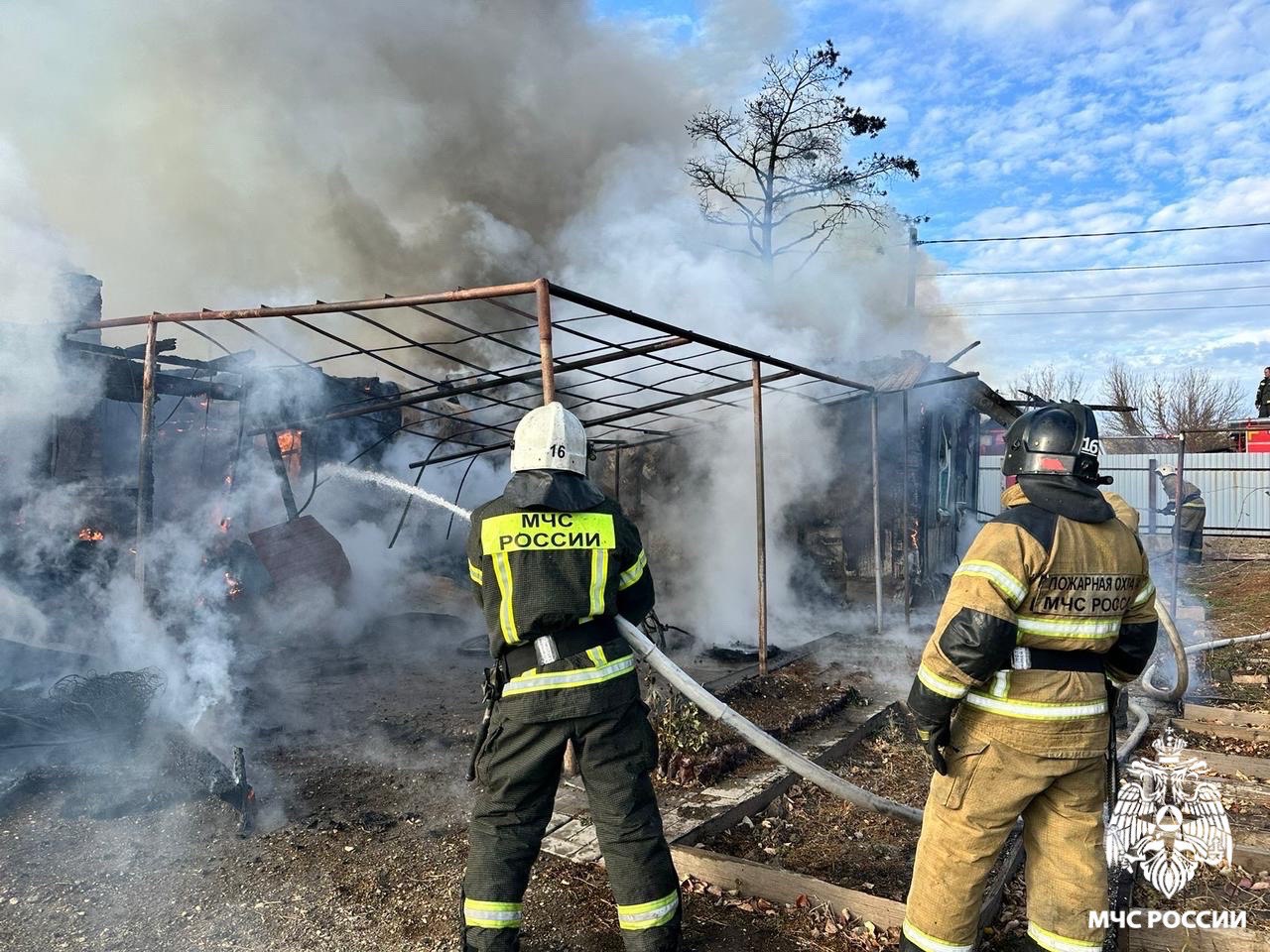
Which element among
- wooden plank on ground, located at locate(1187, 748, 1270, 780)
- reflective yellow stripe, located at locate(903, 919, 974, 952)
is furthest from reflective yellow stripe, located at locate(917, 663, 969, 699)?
wooden plank on ground, located at locate(1187, 748, 1270, 780)

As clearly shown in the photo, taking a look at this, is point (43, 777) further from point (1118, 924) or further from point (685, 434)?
point (685, 434)

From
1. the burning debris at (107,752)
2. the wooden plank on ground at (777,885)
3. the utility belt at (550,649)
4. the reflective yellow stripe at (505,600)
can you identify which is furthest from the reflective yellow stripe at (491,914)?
the burning debris at (107,752)

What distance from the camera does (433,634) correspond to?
33.3ft

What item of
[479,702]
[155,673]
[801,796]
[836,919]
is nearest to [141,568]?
[155,673]

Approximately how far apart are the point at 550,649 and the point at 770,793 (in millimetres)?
2459

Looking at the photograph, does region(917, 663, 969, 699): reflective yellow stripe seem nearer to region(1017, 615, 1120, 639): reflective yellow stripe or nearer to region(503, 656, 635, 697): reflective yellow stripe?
region(1017, 615, 1120, 639): reflective yellow stripe

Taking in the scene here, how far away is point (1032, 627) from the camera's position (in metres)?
2.50

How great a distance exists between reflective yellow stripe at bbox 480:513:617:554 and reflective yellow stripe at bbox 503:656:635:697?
1.43 ft

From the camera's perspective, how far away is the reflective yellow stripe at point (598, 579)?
2.83m

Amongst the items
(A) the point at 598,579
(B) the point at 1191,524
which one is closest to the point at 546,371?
(A) the point at 598,579

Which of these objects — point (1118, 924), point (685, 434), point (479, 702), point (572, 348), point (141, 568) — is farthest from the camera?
point (572, 348)

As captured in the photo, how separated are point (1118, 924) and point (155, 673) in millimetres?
5785

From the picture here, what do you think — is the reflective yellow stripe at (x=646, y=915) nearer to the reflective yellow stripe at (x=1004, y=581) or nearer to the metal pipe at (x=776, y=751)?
the metal pipe at (x=776, y=751)

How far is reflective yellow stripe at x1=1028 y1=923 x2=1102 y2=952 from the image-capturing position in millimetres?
2516
